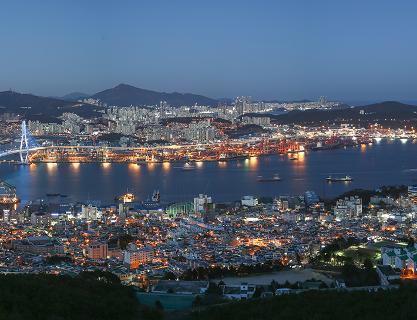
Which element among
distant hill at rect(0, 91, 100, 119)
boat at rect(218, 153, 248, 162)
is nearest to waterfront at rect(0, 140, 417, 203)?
boat at rect(218, 153, 248, 162)

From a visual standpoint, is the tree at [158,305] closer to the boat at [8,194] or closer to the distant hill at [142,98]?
the boat at [8,194]

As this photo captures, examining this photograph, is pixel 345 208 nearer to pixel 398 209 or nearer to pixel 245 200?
pixel 398 209

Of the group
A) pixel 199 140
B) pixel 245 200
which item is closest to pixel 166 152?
pixel 199 140

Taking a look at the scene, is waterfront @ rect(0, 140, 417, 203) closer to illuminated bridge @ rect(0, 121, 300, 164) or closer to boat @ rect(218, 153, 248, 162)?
boat @ rect(218, 153, 248, 162)

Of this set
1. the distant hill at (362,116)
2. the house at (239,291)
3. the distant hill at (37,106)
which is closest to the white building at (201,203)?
the house at (239,291)

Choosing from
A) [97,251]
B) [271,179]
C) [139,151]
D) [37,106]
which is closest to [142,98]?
[37,106]

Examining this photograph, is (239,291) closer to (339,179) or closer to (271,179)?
(271,179)
